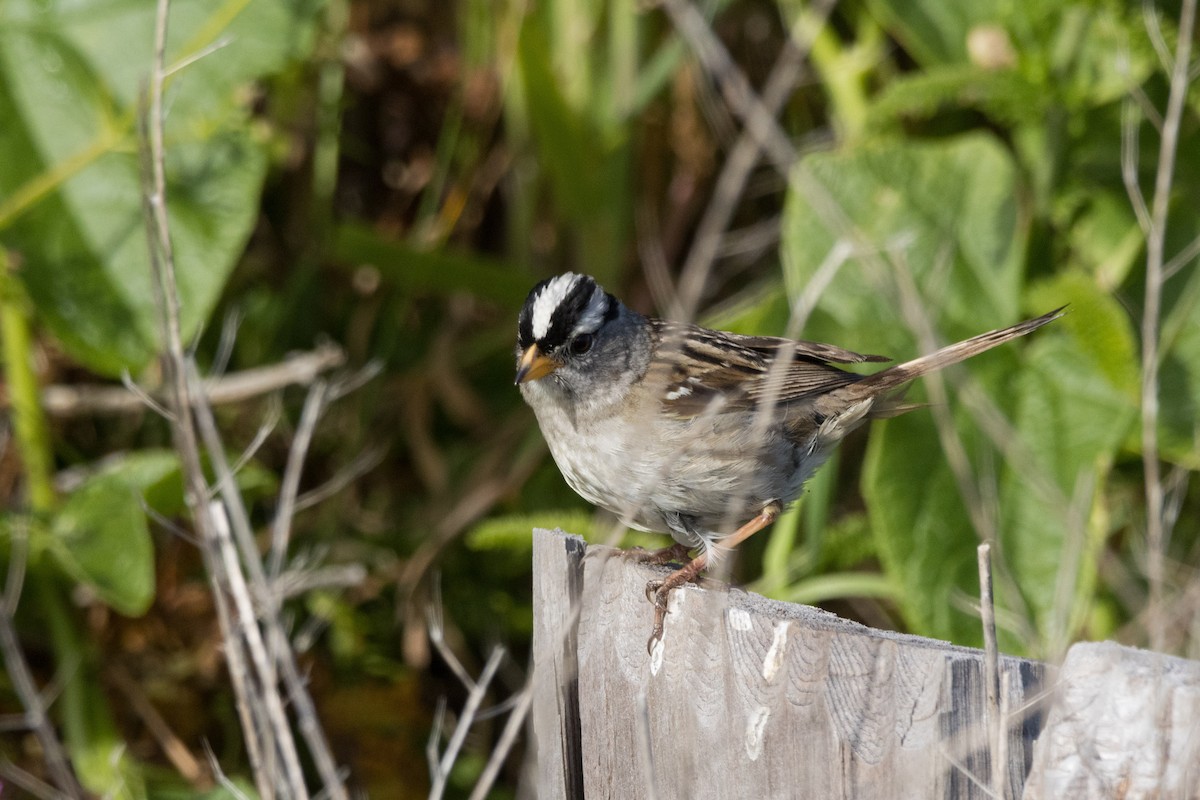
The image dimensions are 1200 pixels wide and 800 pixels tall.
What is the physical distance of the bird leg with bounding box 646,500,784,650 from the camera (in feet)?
6.84

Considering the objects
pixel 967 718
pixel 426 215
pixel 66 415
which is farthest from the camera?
pixel 426 215

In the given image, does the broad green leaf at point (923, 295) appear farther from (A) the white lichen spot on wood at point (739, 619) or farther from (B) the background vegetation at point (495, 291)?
(A) the white lichen spot on wood at point (739, 619)

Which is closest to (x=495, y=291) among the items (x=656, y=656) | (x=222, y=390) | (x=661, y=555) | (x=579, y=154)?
(x=579, y=154)

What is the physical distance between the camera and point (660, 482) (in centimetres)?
292

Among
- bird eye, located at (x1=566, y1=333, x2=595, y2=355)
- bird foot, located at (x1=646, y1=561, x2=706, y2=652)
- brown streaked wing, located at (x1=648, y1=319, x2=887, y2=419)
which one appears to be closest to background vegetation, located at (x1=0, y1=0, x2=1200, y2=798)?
brown streaked wing, located at (x1=648, y1=319, x2=887, y2=419)

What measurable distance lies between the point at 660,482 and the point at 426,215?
2.85 metres

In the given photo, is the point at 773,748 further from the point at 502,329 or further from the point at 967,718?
the point at 502,329

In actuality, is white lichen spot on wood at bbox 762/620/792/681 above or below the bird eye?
below

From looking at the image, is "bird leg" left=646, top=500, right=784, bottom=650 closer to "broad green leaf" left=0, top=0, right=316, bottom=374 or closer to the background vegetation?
the background vegetation

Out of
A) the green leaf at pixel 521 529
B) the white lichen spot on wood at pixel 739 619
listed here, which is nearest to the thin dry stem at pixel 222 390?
the green leaf at pixel 521 529

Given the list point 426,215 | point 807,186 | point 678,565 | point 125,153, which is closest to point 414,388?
point 426,215

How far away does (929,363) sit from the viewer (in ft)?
9.83

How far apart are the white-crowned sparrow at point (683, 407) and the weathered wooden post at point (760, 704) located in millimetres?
719

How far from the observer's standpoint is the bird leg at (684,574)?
2084 mm
